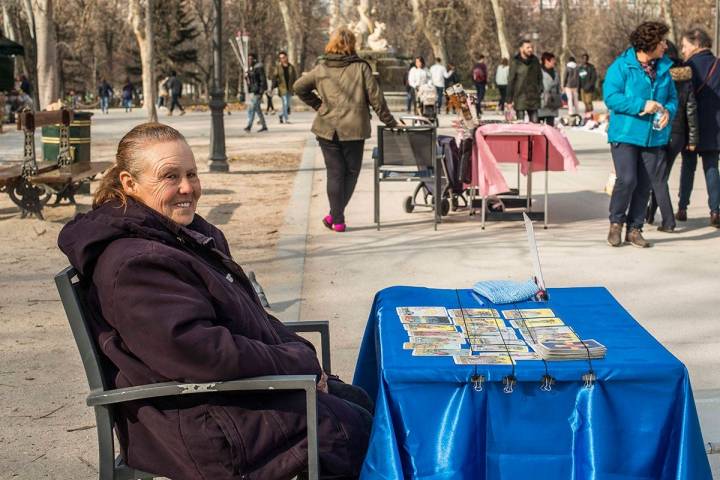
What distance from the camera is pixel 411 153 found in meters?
10.8

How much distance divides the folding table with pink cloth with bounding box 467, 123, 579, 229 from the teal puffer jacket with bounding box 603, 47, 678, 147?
1.38m

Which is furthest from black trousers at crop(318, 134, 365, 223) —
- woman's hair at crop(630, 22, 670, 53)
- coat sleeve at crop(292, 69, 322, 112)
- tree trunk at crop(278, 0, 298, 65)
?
tree trunk at crop(278, 0, 298, 65)

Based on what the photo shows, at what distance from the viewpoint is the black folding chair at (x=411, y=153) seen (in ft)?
35.0

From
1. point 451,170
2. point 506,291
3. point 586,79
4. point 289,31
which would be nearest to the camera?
point 506,291

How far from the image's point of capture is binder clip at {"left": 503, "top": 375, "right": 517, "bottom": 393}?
3.23 metres

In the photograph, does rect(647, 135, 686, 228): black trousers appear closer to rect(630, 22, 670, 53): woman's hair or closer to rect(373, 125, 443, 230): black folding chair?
rect(630, 22, 670, 53): woman's hair

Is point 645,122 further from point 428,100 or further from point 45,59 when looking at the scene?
point 428,100

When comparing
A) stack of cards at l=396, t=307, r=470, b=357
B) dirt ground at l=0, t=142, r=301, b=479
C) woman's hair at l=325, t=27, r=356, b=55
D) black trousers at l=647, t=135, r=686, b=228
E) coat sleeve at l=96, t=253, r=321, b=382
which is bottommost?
dirt ground at l=0, t=142, r=301, b=479

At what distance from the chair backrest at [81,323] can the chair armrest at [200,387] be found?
0.06 m

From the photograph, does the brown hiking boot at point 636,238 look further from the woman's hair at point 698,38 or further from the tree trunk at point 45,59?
the tree trunk at point 45,59

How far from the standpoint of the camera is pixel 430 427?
3.23 m

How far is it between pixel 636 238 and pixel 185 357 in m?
7.08

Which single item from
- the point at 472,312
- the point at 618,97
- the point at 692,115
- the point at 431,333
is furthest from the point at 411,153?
the point at 431,333

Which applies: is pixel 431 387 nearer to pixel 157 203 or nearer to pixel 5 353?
pixel 157 203
